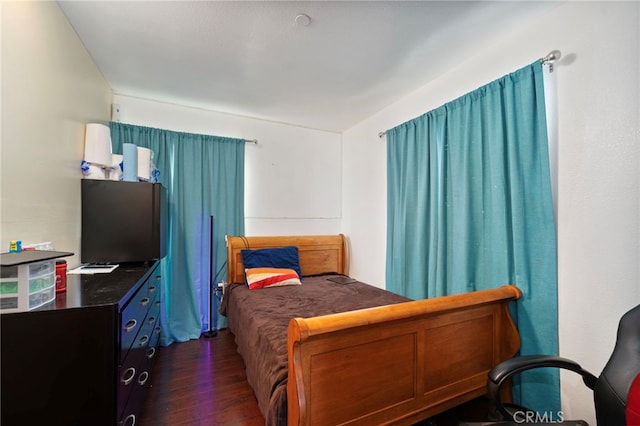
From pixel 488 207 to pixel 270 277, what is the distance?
6.67 feet

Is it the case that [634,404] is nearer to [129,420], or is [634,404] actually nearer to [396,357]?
[396,357]

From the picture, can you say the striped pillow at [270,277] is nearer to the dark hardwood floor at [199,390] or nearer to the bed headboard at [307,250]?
the bed headboard at [307,250]

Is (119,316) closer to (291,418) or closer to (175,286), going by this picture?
(291,418)

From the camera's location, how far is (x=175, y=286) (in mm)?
2859

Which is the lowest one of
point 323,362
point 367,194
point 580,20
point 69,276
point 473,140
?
point 323,362

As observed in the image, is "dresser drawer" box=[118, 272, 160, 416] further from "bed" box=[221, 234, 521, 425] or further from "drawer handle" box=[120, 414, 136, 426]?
"bed" box=[221, 234, 521, 425]

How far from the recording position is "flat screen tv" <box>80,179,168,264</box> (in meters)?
1.97

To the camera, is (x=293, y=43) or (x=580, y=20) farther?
(x=293, y=43)

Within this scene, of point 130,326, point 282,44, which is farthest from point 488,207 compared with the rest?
point 130,326

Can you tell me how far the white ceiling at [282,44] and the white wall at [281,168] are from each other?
32 centimetres

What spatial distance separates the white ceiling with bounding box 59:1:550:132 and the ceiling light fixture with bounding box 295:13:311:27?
2 centimetres

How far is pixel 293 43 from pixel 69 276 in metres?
2.05

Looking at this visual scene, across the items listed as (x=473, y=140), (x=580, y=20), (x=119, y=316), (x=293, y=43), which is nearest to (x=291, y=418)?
(x=119, y=316)

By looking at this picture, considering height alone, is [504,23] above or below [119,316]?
above
